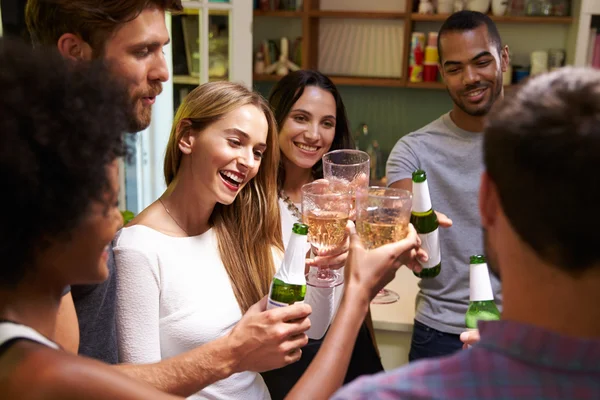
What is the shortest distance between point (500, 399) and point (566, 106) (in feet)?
1.05

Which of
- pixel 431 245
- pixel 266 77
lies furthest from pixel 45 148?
pixel 266 77

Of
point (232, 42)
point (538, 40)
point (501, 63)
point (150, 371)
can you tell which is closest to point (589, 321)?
point (150, 371)

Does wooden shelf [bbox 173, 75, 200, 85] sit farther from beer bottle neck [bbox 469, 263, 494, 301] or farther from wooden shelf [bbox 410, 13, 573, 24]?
beer bottle neck [bbox 469, 263, 494, 301]

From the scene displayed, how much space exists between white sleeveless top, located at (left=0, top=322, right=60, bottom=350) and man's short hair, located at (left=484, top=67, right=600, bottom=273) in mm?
→ 629

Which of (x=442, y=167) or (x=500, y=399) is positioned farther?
(x=442, y=167)

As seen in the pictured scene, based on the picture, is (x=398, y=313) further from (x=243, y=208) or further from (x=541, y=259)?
(x=541, y=259)

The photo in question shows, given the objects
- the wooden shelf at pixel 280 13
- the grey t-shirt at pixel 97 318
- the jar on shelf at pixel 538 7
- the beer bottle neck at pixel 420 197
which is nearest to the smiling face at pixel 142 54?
the grey t-shirt at pixel 97 318

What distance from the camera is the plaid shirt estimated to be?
2.05 feet

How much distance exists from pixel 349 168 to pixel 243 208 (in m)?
0.32

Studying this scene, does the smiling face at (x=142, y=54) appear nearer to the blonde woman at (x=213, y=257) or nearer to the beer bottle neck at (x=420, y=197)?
the blonde woman at (x=213, y=257)

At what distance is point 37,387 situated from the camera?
0.75 m

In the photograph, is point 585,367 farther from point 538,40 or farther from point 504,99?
point 538,40

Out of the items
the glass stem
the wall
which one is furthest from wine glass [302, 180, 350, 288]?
the wall

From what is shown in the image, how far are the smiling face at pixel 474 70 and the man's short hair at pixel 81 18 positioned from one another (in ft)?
4.00
